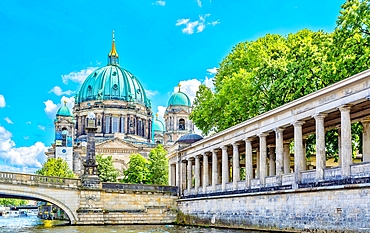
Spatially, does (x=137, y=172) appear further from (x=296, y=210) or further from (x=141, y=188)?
(x=296, y=210)

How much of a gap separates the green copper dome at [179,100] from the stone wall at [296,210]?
73577mm

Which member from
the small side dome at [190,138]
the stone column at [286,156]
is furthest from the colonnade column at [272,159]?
the small side dome at [190,138]

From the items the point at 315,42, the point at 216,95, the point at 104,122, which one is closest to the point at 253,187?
the point at 315,42

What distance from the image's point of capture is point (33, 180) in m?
36.7

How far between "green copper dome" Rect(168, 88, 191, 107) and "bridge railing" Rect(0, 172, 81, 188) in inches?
2806

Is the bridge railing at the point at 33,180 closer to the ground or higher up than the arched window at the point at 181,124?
closer to the ground

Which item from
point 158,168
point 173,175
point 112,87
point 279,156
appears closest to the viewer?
point 279,156

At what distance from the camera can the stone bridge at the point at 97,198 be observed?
1431 inches

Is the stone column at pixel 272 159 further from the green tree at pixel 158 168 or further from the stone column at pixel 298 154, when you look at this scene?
the green tree at pixel 158 168

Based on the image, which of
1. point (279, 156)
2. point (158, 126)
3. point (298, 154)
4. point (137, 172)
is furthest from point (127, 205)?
point (158, 126)

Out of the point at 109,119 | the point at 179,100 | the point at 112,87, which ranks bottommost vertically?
the point at 109,119

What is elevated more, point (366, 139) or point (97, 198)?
point (366, 139)

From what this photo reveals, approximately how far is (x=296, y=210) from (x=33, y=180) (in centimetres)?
1880

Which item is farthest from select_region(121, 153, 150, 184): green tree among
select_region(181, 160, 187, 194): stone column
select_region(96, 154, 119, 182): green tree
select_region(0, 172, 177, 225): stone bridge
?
select_region(0, 172, 177, 225): stone bridge
